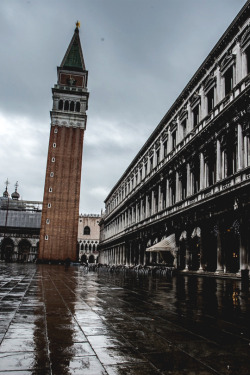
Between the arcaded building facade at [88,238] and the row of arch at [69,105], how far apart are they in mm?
35355

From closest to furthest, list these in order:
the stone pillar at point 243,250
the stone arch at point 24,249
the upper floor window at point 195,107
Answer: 1. the stone pillar at point 243,250
2. the upper floor window at point 195,107
3. the stone arch at point 24,249

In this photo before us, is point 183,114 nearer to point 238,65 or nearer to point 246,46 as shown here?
point 238,65

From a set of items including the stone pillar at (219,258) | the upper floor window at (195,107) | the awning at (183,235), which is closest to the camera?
the stone pillar at (219,258)

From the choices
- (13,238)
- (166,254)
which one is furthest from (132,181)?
(13,238)

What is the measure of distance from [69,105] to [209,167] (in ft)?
167

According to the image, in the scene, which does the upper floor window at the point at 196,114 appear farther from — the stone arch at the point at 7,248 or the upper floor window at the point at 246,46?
the stone arch at the point at 7,248

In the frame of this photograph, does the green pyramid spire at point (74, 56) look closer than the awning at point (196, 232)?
No

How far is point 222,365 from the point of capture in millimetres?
3369

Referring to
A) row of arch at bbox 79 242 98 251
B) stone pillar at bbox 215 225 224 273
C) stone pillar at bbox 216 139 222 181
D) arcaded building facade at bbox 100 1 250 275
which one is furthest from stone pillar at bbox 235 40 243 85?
row of arch at bbox 79 242 98 251

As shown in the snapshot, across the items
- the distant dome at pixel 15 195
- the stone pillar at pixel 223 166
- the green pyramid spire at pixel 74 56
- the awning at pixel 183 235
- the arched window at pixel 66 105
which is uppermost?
the green pyramid spire at pixel 74 56

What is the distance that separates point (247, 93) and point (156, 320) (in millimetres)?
14701

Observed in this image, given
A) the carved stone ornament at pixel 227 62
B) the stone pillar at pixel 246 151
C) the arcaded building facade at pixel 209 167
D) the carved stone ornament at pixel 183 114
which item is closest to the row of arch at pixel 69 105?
the arcaded building facade at pixel 209 167

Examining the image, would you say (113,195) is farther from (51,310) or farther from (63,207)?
(51,310)

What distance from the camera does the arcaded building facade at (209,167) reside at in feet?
58.7
